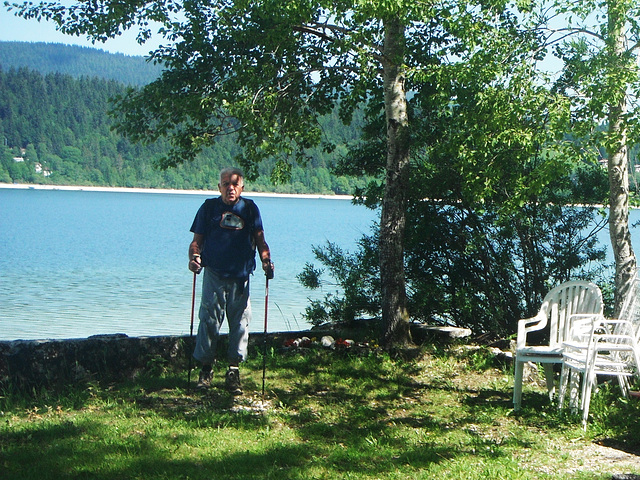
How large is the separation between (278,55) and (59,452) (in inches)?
191

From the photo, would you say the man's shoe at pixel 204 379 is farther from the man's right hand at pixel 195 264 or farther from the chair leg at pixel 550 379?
the chair leg at pixel 550 379

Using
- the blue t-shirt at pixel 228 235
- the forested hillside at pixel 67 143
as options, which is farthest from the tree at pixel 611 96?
the forested hillside at pixel 67 143

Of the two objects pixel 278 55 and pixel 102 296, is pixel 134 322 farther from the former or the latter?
pixel 278 55

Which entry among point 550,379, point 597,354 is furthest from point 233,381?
point 597,354

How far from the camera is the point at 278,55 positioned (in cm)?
834

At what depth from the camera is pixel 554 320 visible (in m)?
6.69

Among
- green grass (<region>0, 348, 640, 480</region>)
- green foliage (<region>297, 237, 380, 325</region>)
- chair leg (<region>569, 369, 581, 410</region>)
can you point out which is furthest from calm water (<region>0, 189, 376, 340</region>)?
chair leg (<region>569, 369, 581, 410</region>)

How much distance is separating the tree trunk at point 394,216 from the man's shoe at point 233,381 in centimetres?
211

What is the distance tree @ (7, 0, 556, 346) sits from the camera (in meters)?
7.81

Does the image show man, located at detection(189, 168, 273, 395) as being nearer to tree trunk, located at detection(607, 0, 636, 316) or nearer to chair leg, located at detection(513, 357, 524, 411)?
chair leg, located at detection(513, 357, 524, 411)

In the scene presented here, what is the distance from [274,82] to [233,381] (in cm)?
329

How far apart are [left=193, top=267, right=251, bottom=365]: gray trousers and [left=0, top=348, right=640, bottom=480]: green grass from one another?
0.34m

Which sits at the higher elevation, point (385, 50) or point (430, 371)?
point (385, 50)

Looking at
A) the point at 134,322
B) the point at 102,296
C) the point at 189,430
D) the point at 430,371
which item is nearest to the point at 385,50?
the point at 430,371
